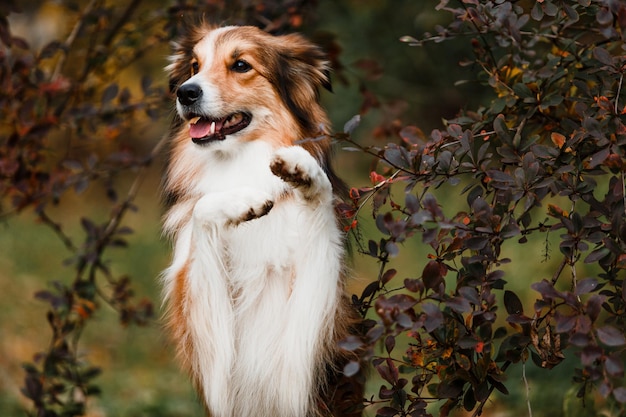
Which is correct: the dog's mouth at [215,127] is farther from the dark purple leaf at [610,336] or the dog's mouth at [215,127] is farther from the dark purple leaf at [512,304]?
the dark purple leaf at [610,336]

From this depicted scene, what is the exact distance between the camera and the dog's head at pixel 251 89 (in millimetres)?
3213

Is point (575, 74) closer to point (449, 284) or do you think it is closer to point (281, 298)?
point (281, 298)

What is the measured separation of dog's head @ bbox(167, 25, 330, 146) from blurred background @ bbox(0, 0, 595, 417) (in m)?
0.64

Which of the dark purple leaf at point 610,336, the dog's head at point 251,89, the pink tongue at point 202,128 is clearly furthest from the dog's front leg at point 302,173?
the dark purple leaf at point 610,336

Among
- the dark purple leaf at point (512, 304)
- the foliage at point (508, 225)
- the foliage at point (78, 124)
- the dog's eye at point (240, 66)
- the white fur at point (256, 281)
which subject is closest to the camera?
the foliage at point (508, 225)

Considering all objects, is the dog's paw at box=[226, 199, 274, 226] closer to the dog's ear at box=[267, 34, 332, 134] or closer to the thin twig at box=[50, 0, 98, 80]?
the dog's ear at box=[267, 34, 332, 134]

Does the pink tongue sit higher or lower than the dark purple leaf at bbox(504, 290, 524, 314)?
higher

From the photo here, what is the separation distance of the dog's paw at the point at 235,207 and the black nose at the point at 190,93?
0.41 m

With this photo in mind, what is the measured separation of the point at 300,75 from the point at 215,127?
0.47 meters

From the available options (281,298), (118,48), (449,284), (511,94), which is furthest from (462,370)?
(449,284)

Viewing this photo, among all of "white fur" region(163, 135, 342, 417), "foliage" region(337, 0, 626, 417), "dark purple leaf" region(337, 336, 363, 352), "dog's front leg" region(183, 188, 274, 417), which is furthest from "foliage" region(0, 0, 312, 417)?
"dark purple leaf" region(337, 336, 363, 352)

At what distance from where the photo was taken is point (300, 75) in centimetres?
349

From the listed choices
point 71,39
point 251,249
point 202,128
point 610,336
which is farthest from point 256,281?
point 71,39

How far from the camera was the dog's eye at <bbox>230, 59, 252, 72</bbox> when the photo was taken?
10.9ft
